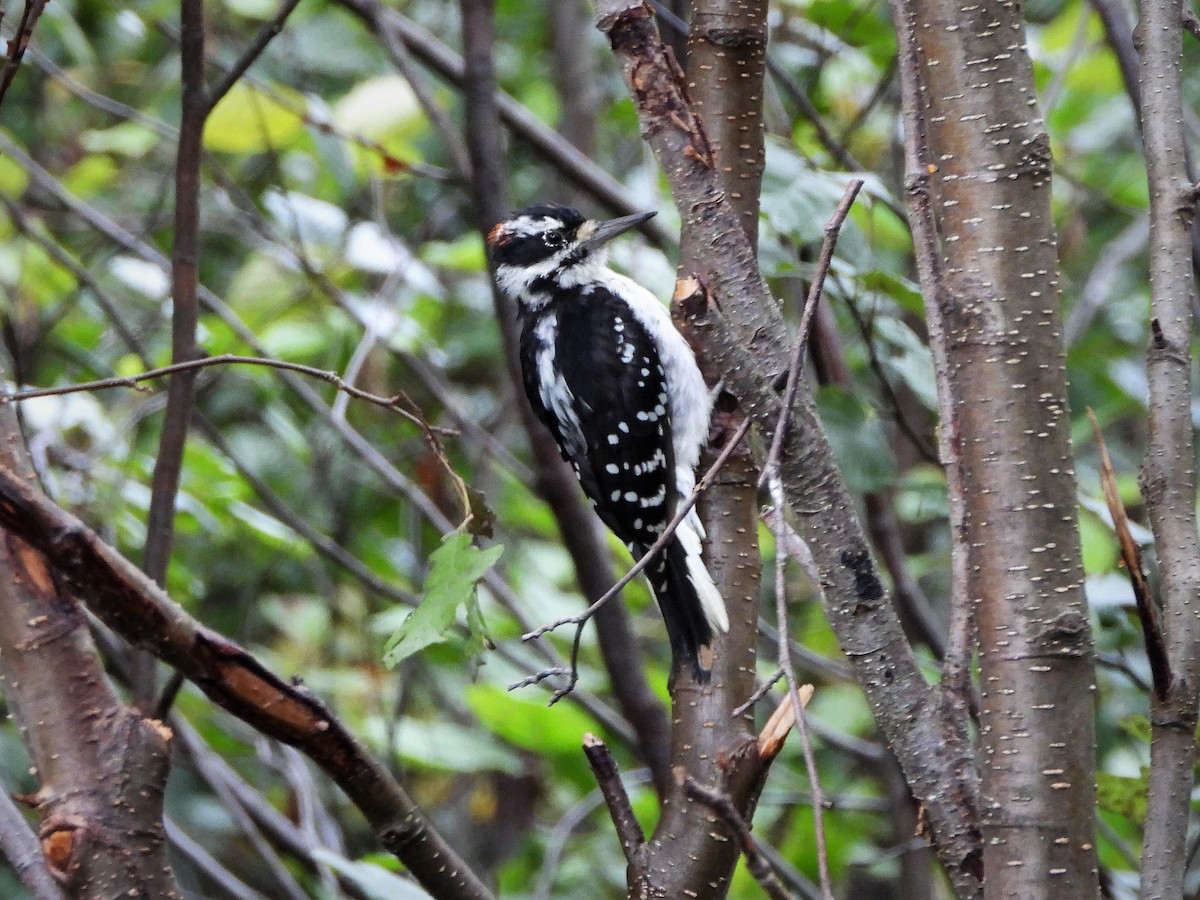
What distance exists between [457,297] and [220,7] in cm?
128

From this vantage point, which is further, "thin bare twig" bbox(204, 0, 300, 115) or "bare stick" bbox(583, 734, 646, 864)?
"thin bare twig" bbox(204, 0, 300, 115)

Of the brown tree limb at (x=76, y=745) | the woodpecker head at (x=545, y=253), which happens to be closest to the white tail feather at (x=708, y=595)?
A: the brown tree limb at (x=76, y=745)

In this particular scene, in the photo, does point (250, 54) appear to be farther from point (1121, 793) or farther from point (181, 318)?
point (1121, 793)

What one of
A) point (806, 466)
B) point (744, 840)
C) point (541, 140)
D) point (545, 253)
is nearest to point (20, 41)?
point (806, 466)

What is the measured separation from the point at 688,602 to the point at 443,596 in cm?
81

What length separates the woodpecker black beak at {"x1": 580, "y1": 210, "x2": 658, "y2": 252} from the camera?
2784 millimetres

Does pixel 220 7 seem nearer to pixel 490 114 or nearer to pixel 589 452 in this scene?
pixel 490 114

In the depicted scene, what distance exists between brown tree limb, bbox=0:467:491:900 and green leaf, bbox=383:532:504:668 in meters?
0.12

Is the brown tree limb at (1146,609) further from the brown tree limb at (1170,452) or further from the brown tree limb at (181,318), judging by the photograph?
A: the brown tree limb at (181,318)

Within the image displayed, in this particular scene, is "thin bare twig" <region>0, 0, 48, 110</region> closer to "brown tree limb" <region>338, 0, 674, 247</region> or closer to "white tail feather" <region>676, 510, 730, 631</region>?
"white tail feather" <region>676, 510, 730, 631</region>

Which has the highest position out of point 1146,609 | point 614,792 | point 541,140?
point 541,140

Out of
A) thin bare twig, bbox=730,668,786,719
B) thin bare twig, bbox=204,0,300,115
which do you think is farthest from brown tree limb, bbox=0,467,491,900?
thin bare twig, bbox=204,0,300,115

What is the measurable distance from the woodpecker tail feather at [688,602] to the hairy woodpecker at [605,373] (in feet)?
1.23

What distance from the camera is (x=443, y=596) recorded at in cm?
148
